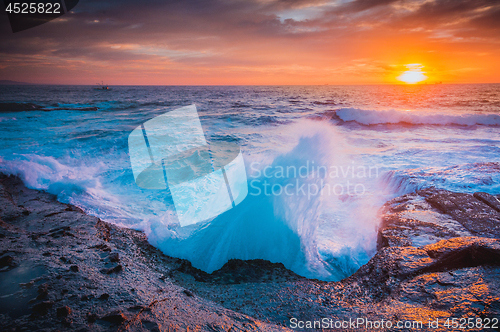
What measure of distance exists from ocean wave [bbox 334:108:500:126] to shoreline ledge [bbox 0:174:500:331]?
553 inches

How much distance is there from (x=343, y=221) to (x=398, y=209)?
1.02 m

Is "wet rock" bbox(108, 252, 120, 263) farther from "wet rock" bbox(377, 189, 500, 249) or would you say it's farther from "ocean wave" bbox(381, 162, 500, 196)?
"ocean wave" bbox(381, 162, 500, 196)

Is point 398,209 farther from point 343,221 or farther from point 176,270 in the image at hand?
point 176,270

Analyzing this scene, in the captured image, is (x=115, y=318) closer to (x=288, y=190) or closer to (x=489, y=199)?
(x=288, y=190)

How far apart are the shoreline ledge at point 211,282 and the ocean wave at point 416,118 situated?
14047mm

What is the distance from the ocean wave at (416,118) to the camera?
14406 mm

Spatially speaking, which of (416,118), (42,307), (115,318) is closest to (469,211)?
(115,318)

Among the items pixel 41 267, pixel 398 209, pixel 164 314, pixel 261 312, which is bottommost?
pixel 398 209

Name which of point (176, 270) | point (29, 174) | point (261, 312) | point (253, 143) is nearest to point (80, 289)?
point (176, 270)

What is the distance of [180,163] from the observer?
768cm

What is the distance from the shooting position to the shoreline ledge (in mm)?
1737

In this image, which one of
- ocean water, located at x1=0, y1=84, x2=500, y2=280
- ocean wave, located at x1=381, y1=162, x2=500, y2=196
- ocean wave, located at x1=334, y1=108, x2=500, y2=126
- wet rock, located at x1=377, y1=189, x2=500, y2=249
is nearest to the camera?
wet rock, located at x1=377, y1=189, x2=500, y2=249

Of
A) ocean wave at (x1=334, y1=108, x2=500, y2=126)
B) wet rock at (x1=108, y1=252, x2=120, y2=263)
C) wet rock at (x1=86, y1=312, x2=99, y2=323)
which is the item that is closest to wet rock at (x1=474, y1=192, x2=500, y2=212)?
wet rock at (x1=86, y1=312, x2=99, y2=323)

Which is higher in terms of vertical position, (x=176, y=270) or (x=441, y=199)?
(x=176, y=270)
